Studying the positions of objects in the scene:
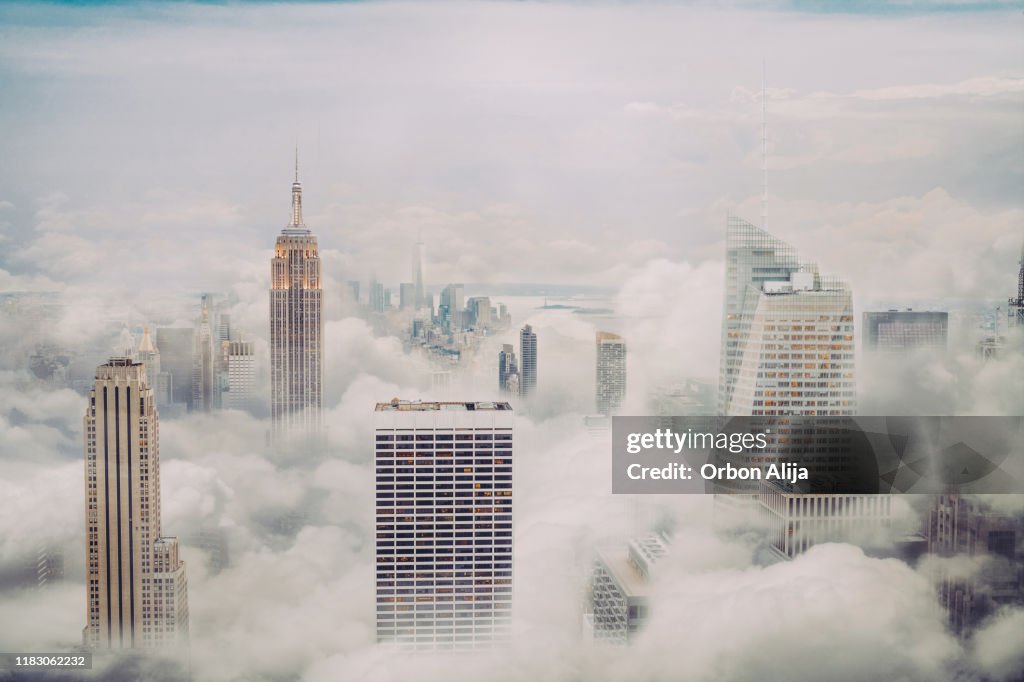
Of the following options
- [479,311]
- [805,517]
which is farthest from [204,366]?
[805,517]

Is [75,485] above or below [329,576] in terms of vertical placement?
above

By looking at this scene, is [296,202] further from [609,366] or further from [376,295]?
[609,366]

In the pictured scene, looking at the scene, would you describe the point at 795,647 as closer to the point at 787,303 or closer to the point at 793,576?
the point at 793,576

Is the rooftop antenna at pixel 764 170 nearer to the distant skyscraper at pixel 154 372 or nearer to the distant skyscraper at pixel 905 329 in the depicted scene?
the distant skyscraper at pixel 905 329

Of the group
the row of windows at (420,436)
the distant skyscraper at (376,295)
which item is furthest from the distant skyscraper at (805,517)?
the distant skyscraper at (376,295)

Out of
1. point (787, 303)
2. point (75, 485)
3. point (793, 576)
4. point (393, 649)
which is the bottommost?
point (393, 649)

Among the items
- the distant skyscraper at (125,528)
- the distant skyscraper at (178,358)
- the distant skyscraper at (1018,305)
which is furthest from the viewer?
the distant skyscraper at (1018,305)

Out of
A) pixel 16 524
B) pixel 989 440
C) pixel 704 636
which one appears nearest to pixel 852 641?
pixel 704 636
